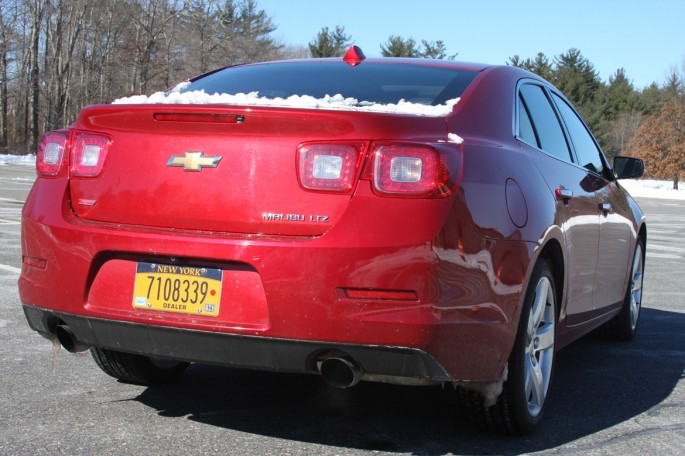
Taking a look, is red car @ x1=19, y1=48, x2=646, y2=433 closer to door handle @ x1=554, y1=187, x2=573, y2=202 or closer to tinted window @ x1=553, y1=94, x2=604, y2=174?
door handle @ x1=554, y1=187, x2=573, y2=202

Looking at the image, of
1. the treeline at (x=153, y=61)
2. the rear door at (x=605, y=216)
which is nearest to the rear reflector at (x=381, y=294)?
the rear door at (x=605, y=216)

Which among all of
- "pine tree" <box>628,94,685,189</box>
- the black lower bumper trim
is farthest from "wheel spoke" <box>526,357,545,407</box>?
"pine tree" <box>628,94,685,189</box>

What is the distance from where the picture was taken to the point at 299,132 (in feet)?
10.5

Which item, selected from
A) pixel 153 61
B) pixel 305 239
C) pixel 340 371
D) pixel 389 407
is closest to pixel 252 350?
pixel 340 371

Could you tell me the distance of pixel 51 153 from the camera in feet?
11.8

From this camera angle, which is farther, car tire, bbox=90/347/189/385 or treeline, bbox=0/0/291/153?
treeline, bbox=0/0/291/153

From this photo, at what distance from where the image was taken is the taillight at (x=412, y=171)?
3084mm

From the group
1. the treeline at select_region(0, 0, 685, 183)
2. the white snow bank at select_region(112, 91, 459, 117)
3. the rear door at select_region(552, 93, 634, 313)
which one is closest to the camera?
the white snow bank at select_region(112, 91, 459, 117)

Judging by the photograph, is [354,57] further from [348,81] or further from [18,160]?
[18,160]

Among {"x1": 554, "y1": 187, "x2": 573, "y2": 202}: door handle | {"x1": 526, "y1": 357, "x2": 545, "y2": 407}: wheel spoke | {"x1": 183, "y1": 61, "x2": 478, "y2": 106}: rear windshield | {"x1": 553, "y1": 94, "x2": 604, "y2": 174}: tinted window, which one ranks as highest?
{"x1": 183, "y1": 61, "x2": 478, "y2": 106}: rear windshield

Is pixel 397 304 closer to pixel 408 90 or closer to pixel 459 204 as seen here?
pixel 459 204

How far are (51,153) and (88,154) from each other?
0.20 m

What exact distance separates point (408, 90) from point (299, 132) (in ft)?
2.65

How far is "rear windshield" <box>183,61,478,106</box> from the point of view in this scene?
3771mm
